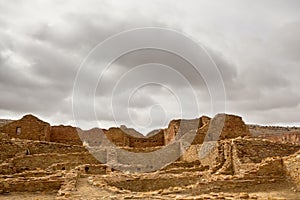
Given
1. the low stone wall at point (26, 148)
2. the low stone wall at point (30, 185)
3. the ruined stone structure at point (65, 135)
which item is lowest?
the low stone wall at point (30, 185)

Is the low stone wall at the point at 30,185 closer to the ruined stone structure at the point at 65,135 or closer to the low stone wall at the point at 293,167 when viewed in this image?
the low stone wall at the point at 293,167

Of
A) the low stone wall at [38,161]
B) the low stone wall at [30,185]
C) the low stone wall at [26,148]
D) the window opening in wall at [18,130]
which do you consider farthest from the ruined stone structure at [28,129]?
the low stone wall at [30,185]

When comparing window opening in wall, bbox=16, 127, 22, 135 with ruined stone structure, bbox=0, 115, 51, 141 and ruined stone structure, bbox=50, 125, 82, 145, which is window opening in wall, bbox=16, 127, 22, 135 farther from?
ruined stone structure, bbox=50, 125, 82, 145

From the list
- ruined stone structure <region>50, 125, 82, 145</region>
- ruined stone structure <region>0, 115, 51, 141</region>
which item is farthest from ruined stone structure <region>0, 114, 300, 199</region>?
ruined stone structure <region>50, 125, 82, 145</region>

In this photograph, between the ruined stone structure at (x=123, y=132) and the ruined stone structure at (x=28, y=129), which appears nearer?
the ruined stone structure at (x=123, y=132)

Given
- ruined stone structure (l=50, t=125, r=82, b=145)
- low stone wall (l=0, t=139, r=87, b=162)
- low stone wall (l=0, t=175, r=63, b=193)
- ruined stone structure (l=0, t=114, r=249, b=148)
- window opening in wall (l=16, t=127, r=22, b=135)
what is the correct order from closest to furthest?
low stone wall (l=0, t=175, r=63, b=193)
low stone wall (l=0, t=139, r=87, b=162)
ruined stone structure (l=0, t=114, r=249, b=148)
window opening in wall (l=16, t=127, r=22, b=135)
ruined stone structure (l=50, t=125, r=82, b=145)

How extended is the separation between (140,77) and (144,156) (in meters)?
5.39

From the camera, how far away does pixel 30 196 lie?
11.8 metres

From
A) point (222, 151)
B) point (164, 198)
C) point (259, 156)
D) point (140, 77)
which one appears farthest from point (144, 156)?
point (164, 198)

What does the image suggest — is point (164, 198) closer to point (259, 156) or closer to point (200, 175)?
point (200, 175)

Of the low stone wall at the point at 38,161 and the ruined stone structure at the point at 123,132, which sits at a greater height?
the ruined stone structure at the point at 123,132

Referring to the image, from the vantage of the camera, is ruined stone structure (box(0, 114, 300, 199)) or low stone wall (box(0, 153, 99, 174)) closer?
ruined stone structure (box(0, 114, 300, 199))

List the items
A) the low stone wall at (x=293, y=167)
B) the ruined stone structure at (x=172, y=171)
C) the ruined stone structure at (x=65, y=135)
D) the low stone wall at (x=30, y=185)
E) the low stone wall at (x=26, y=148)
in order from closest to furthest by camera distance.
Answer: the ruined stone structure at (x=172, y=171) → the low stone wall at (x=293, y=167) → the low stone wall at (x=30, y=185) → the low stone wall at (x=26, y=148) → the ruined stone structure at (x=65, y=135)

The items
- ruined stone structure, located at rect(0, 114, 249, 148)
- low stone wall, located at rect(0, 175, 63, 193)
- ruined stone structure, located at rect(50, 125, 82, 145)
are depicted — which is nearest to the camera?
low stone wall, located at rect(0, 175, 63, 193)
